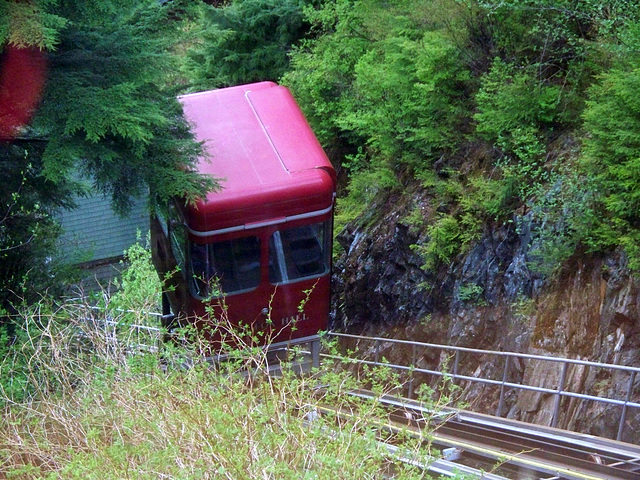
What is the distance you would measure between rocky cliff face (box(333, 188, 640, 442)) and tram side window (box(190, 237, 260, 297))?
4.09 m

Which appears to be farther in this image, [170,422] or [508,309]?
[508,309]

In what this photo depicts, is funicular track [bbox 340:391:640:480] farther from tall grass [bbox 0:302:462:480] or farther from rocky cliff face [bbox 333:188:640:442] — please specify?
rocky cliff face [bbox 333:188:640:442]

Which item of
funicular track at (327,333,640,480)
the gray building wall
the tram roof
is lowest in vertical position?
the gray building wall

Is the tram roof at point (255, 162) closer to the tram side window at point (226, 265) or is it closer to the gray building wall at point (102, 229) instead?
the tram side window at point (226, 265)

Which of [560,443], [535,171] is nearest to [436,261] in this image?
[535,171]

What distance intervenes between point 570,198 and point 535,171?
44.7 inches

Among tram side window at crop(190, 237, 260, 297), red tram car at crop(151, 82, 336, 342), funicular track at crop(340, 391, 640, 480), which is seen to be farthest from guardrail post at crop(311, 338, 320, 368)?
funicular track at crop(340, 391, 640, 480)

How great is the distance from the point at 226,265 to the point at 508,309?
Result: 4.61 metres

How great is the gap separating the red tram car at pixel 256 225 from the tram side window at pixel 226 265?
1cm

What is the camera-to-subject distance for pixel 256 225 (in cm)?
976

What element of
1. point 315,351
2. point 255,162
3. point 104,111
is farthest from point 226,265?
point 104,111

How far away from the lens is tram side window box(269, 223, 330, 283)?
10.1m

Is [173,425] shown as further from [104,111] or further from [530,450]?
[104,111]

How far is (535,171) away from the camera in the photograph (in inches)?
466
